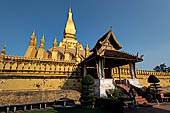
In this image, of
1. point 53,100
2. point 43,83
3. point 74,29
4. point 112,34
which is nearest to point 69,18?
point 74,29

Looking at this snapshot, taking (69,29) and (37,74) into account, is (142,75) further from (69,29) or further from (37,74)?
(69,29)

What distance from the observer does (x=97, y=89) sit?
416 inches

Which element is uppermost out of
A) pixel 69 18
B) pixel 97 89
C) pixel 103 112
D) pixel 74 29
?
pixel 69 18

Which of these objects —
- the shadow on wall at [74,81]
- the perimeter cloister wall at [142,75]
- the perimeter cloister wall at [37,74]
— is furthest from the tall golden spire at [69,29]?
the shadow on wall at [74,81]

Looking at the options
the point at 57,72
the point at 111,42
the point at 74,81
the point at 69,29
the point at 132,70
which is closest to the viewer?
the point at 132,70

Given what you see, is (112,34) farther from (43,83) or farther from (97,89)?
(43,83)

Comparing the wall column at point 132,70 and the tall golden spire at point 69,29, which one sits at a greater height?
the tall golden spire at point 69,29

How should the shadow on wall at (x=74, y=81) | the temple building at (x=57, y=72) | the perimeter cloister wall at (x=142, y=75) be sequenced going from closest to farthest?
the temple building at (x=57, y=72)
the shadow on wall at (x=74, y=81)
the perimeter cloister wall at (x=142, y=75)

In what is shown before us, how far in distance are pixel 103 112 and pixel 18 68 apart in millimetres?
10501

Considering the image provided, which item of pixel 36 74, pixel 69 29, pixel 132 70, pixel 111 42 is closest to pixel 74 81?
pixel 36 74

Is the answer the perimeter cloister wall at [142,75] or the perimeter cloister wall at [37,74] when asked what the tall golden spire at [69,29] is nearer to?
the perimeter cloister wall at [37,74]

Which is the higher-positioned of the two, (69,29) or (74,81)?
(69,29)

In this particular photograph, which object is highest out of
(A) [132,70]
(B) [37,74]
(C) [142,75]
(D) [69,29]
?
(D) [69,29]

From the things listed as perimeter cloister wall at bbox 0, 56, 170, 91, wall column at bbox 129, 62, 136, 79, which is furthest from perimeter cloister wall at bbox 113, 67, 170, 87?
perimeter cloister wall at bbox 0, 56, 170, 91
